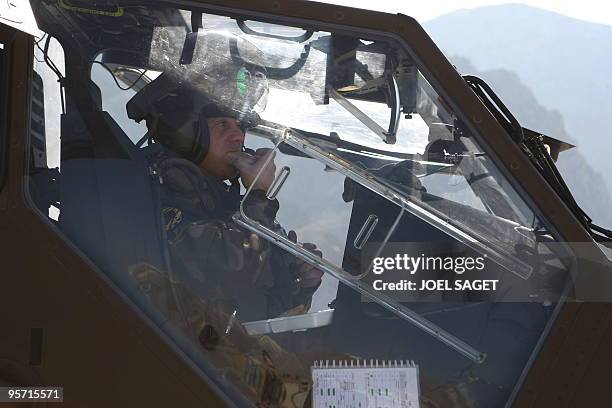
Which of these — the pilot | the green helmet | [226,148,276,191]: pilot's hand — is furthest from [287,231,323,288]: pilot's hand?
the green helmet

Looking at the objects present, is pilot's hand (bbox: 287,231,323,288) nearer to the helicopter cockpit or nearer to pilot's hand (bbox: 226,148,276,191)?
the helicopter cockpit

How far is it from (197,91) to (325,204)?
1.87 ft

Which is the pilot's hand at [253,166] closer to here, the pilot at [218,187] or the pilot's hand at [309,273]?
the pilot at [218,187]

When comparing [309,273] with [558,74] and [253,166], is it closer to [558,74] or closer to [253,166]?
[253,166]

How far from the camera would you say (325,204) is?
246 cm

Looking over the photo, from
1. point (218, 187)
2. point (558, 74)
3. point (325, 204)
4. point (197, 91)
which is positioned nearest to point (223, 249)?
point (218, 187)

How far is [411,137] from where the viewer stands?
249 cm

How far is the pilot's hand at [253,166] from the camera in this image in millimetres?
2477

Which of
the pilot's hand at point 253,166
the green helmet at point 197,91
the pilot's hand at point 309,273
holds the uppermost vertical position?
the green helmet at point 197,91

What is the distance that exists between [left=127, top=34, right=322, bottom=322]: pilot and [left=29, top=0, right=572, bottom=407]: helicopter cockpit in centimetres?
2

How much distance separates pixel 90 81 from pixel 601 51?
10.2 metres

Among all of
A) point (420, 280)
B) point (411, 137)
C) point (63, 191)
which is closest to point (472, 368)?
point (420, 280)

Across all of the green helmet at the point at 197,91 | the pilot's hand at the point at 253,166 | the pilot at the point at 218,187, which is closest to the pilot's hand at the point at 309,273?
the pilot at the point at 218,187

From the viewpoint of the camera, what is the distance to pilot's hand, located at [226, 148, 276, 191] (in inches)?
97.5
